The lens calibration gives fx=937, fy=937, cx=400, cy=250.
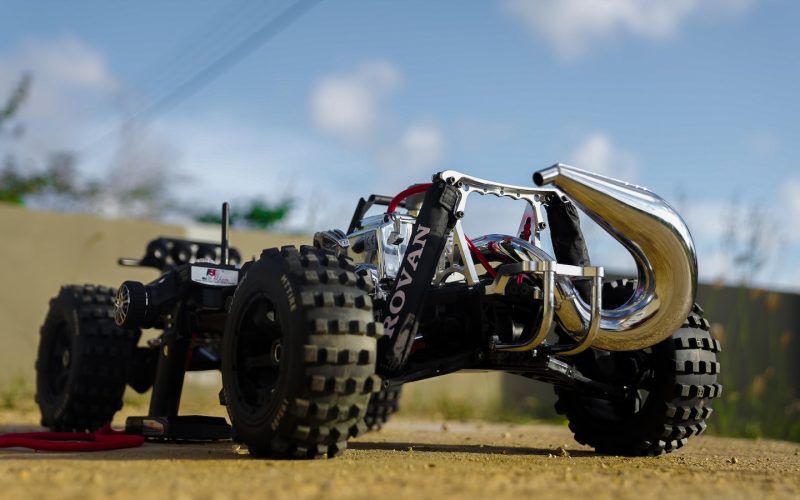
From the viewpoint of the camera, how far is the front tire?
3.80m

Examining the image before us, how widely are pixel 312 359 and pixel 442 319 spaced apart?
975mm

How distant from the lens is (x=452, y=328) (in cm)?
456

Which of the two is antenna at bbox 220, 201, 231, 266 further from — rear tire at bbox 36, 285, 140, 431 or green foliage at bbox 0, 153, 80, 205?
green foliage at bbox 0, 153, 80, 205

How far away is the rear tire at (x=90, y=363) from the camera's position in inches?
235

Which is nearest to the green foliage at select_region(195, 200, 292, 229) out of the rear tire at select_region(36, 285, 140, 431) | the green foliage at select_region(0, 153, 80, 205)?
the green foliage at select_region(0, 153, 80, 205)

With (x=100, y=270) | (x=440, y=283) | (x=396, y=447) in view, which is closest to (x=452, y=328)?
(x=440, y=283)

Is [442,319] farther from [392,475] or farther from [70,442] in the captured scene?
[70,442]

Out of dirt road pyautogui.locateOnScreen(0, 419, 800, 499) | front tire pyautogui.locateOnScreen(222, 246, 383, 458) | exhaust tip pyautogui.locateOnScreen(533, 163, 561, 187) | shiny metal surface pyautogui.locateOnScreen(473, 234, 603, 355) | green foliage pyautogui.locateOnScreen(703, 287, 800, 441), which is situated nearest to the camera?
dirt road pyautogui.locateOnScreen(0, 419, 800, 499)

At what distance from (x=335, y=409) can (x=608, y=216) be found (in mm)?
1453

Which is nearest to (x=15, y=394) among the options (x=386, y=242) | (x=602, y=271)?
(x=386, y=242)

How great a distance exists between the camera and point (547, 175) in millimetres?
3932

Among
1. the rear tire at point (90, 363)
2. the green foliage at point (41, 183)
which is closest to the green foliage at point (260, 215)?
the green foliage at point (41, 183)

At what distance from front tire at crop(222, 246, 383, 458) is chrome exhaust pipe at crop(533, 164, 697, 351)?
38.2 inches

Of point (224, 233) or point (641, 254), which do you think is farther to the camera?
point (224, 233)
